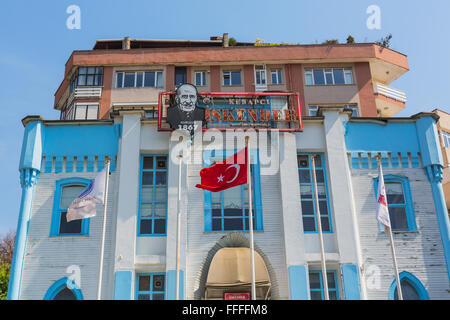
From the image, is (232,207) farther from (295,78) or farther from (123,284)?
(295,78)

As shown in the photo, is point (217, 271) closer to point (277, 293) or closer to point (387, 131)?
point (277, 293)

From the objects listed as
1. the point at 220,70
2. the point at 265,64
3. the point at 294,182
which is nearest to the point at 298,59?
the point at 265,64

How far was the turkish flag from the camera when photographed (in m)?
17.2

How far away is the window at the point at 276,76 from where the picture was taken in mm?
35219

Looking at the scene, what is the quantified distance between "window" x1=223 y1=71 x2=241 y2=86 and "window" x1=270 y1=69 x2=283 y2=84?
2.49m

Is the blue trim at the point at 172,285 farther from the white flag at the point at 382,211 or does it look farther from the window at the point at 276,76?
the window at the point at 276,76

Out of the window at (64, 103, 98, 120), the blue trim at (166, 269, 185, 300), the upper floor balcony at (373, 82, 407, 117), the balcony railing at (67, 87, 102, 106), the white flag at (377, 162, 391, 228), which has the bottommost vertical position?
the blue trim at (166, 269, 185, 300)

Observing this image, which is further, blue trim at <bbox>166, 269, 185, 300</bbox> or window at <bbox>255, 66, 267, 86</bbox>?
window at <bbox>255, 66, 267, 86</bbox>

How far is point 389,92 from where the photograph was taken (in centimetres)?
3678

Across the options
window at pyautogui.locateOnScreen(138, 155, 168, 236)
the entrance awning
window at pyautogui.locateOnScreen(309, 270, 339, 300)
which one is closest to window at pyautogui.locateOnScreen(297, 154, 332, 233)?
window at pyautogui.locateOnScreen(309, 270, 339, 300)

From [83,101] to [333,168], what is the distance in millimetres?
21039

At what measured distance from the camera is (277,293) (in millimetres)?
17797

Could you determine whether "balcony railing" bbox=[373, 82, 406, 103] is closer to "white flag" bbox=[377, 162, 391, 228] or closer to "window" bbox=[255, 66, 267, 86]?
"window" bbox=[255, 66, 267, 86]

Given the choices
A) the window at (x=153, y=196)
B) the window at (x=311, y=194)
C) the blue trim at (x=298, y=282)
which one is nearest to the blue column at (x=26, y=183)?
the window at (x=153, y=196)
